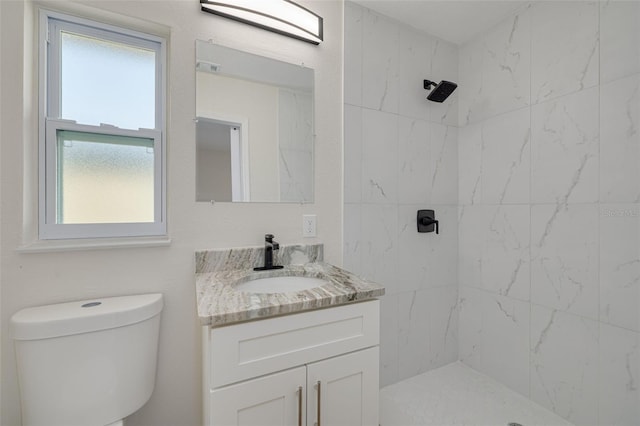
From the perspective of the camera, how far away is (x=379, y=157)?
173 cm

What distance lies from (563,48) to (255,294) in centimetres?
196

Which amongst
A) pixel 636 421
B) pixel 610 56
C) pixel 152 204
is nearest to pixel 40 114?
pixel 152 204

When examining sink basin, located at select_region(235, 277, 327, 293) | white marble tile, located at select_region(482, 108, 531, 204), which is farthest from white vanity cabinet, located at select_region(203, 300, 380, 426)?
white marble tile, located at select_region(482, 108, 531, 204)

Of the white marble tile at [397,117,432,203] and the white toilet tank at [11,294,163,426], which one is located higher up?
the white marble tile at [397,117,432,203]

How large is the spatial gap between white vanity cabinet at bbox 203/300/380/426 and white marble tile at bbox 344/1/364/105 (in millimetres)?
1166

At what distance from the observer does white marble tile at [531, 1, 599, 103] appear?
140 centimetres

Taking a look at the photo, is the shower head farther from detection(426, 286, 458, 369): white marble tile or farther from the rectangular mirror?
detection(426, 286, 458, 369): white marble tile

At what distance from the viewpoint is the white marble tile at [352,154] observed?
161 cm

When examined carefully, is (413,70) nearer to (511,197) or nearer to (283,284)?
(511,197)

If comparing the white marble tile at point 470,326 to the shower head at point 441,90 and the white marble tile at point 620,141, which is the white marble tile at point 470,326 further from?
the shower head at point 441,90

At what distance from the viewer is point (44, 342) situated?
934mm

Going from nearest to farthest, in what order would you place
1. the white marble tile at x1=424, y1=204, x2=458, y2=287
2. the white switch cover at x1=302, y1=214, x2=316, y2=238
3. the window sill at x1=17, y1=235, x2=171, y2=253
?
the window sill at x1=17, y1=235, x2=171, y2=253 < the white switch cover at x1=302, y1=214, x2=316, y2=238 < the white marble tile at x1=424, y1=204, x2=458, y2=287

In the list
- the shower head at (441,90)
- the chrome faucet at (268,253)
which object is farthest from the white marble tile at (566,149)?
the chrome faucet at (268,253)

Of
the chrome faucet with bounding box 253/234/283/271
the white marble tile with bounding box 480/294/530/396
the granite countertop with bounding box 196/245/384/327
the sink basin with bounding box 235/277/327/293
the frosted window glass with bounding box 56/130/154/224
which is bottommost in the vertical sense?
the white marble tile with bounding box 480/294/530/396
